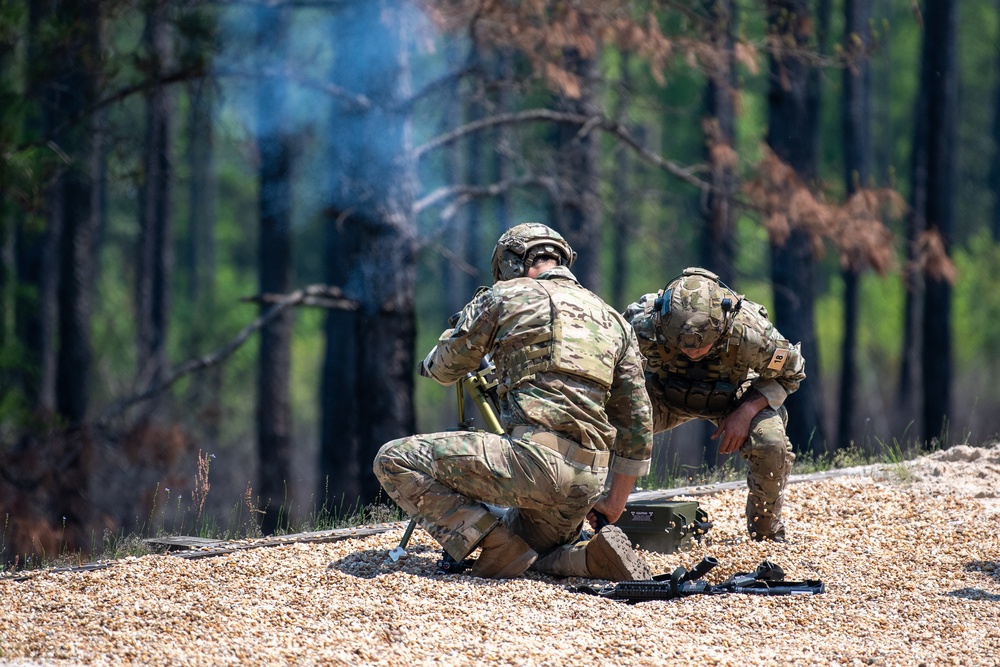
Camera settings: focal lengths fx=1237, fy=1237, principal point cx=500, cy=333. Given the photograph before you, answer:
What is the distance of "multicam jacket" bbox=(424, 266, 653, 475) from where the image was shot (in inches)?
216

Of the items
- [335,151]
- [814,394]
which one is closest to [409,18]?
[335,151]

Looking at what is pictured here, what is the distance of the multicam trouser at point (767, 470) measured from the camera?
6352 millimetres

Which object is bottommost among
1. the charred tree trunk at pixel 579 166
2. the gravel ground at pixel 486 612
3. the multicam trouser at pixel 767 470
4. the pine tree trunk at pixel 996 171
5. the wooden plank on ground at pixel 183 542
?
the gravel ground at pixel 486 612

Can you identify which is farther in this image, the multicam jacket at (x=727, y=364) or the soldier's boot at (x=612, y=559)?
the multicam jacket at (x=727, y=364)

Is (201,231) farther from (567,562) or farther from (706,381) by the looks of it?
(567,562)

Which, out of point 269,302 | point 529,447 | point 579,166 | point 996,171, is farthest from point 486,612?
point 996,171

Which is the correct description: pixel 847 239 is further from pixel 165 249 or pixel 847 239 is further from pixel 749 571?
pixel 165 249

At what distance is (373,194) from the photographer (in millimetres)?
10539

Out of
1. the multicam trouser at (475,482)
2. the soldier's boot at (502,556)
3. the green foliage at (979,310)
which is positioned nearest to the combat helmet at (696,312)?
the multicam trouser at (475,482)

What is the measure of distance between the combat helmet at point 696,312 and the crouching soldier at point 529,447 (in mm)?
492

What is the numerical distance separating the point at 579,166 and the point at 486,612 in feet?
31.0

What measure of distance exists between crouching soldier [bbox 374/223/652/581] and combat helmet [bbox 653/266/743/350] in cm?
49

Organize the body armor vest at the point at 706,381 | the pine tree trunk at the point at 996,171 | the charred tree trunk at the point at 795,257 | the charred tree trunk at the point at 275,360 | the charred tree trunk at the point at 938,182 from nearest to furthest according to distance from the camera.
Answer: the body armor vest at the point at 706,381 < the charred tree trunk at the point at 795,257 < the charred tree trunk at the point at 938,182 < the charred tree trunk at the point at 275,360 < the pine tree trunk at the point at 996,171

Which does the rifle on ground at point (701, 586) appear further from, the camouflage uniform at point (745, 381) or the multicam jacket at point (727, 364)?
the multicam jacket at point (727, 364)
